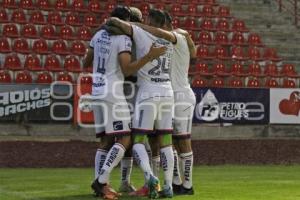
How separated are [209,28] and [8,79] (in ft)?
29.1

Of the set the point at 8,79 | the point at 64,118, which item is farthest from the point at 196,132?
the point at 8,79

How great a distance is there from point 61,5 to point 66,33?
2102 mm

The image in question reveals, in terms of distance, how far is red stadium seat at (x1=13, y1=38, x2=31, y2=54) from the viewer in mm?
19891

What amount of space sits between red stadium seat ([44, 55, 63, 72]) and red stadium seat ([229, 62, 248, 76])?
580 centimetres

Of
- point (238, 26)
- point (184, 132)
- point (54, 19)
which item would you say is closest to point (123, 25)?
point (184, 132)

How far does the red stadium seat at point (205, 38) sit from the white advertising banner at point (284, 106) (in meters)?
4.60

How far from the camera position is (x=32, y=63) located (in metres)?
19.3

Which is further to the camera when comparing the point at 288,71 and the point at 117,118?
the point at 288,71

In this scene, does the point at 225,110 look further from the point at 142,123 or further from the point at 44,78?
the point at 142,123

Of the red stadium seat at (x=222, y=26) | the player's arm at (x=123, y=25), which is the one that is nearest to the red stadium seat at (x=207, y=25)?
the red stadium seat at (x=222, y=26)

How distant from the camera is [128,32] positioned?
778 centimetres

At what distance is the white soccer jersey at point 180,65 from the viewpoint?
27.5ft

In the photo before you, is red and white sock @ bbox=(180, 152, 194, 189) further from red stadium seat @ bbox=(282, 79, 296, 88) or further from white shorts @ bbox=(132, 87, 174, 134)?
red stadium seat @ bbox=(282, 79, 296, 88)

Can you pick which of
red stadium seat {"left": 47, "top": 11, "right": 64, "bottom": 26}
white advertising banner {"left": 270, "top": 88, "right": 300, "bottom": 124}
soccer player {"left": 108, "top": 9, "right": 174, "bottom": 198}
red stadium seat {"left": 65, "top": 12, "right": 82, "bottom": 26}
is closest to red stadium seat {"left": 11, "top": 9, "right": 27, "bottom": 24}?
red stadium seat {"left": 47, "top": 11, "right": 64, "bottom": 26}
